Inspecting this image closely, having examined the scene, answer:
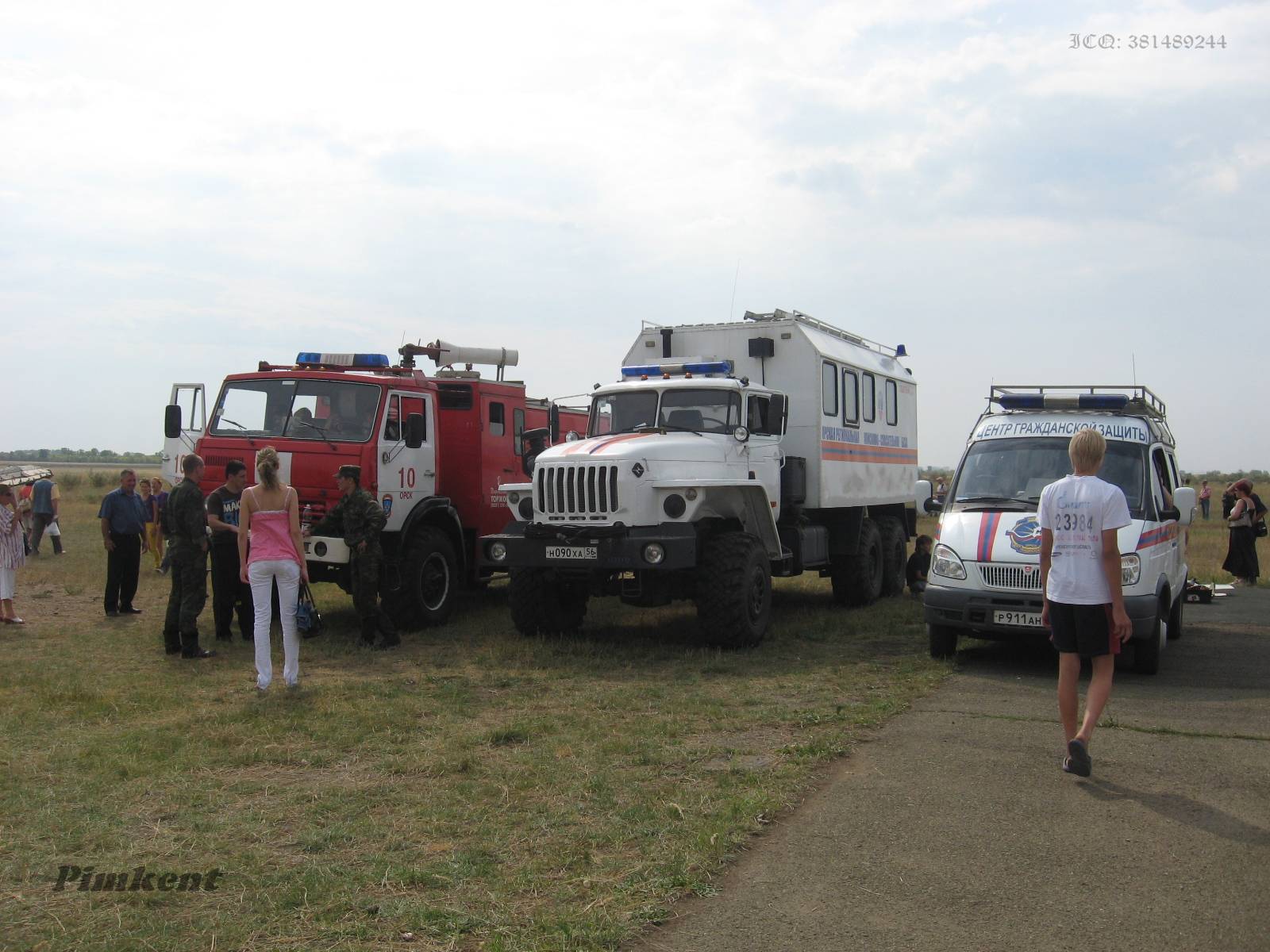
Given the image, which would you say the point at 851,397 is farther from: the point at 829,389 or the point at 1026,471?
the point at 1026,471

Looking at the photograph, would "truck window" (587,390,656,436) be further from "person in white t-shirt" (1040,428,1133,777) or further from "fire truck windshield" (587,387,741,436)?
"person in white t-shirt" (1040,428,1133,777)

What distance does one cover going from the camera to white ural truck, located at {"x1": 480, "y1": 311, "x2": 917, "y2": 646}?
9.54 meters

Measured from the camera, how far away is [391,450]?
36.3ft

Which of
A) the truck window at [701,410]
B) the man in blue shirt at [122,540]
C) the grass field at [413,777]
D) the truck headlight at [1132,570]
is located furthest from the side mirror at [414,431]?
the truck headlight at [1132,570]

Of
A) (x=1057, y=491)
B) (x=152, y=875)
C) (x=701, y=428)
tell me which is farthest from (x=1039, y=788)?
(x=701, y=428)

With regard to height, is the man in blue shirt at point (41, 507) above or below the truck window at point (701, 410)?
below

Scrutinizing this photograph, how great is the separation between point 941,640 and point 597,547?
3.00 metres

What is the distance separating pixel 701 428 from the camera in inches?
416

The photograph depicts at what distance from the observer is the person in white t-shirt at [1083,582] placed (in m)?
5.59

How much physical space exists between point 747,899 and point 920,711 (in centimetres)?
338

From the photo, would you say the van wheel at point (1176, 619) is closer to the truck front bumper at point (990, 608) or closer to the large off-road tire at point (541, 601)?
the truck front bumper at point (990, 608)

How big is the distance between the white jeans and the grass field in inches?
8.7

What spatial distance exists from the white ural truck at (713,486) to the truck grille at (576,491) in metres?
0.01

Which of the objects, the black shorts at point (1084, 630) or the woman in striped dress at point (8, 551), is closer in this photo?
the black shorts at point (1084, 630)
